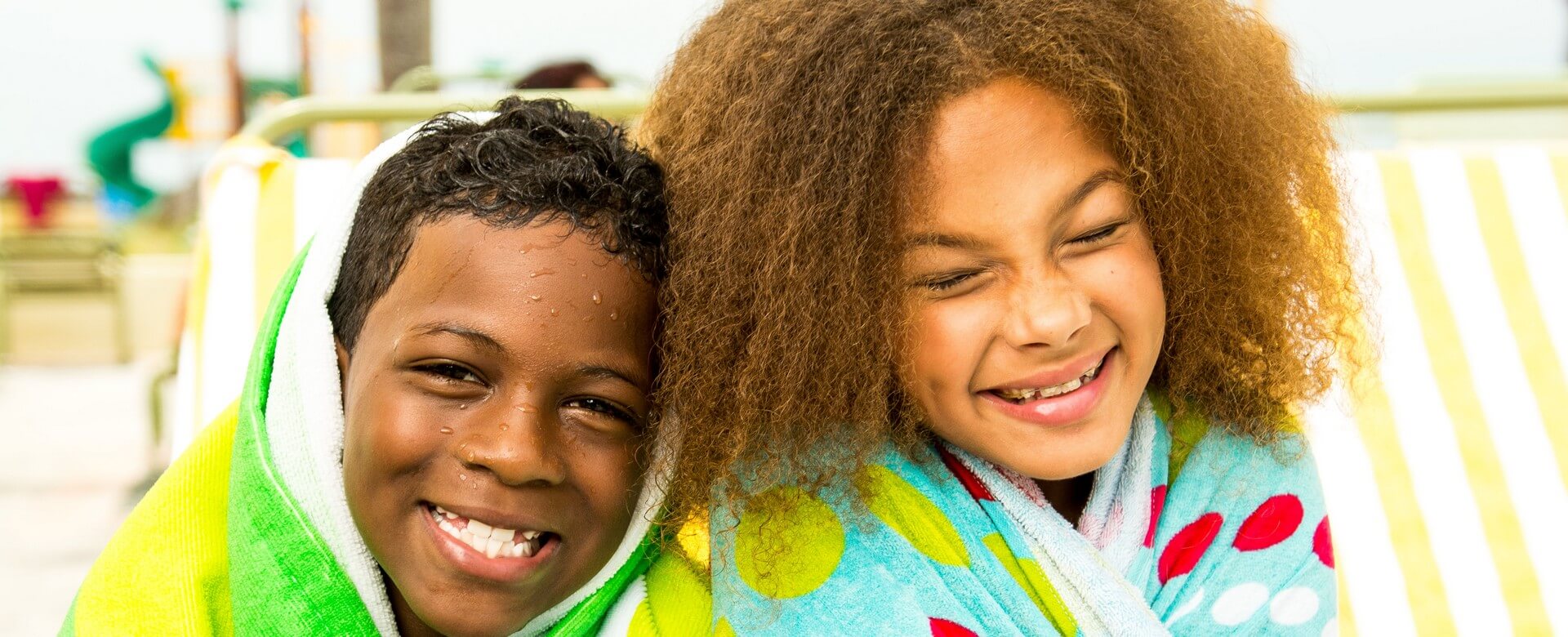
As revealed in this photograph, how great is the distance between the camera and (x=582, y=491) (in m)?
1.41

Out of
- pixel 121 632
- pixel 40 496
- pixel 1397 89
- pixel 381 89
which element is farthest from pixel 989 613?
pixel 40 496

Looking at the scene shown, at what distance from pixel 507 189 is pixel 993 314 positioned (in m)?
0.52

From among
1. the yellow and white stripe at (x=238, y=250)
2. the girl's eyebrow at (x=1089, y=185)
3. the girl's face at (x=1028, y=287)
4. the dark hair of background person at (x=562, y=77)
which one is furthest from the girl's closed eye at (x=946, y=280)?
the dark hair of background person at (x=562, y=77)

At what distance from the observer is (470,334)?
4.52 ft

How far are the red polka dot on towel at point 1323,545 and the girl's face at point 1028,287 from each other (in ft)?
1.04

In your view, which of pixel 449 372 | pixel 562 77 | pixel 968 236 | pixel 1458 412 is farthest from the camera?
pixel 562 77

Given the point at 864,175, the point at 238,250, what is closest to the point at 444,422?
the point at 864,175

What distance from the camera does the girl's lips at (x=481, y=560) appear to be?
1.41m

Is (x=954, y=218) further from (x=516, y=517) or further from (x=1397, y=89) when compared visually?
(x=1397, y=89)

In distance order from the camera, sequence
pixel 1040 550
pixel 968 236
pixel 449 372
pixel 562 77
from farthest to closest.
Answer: pixel 562 77 → pixel 1040 550 → pixel 449 372 → pixel 968 236

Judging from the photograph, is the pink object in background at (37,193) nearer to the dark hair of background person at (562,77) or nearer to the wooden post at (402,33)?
the wooden post at (402,33)

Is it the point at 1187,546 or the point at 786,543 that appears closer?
the point at 786,543

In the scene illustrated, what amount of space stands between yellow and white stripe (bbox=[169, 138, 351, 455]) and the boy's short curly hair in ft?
2.58

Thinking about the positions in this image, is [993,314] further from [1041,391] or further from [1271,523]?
[1271,523]
